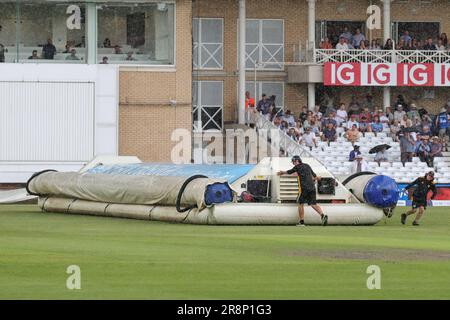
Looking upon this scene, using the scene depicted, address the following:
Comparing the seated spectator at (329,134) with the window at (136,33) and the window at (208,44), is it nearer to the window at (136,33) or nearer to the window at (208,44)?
the window at (136,33)

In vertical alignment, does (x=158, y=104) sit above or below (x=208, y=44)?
below

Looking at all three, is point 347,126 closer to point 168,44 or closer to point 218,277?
point 168,44

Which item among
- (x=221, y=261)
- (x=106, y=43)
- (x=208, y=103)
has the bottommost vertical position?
(x=221, y=261)

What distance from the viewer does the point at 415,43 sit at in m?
59.9

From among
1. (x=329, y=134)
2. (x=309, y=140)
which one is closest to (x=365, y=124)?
(x=329, y=134)

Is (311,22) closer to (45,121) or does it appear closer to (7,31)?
(45,121)

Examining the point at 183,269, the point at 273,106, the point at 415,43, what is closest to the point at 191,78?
the point at 273,106

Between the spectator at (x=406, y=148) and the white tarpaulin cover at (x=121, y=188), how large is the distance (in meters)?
17.6

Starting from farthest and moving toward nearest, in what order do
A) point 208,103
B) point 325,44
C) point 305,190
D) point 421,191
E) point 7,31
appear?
point 208,103 < point 325,44 < point 7,31 < point 421,191 < point 305,190

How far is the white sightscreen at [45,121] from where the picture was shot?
5131cm

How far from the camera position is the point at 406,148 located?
53.0 m

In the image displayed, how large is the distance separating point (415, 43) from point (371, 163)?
972 centimetres

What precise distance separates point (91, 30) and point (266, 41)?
1121 centimetres

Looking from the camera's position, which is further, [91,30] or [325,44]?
[325,44]
